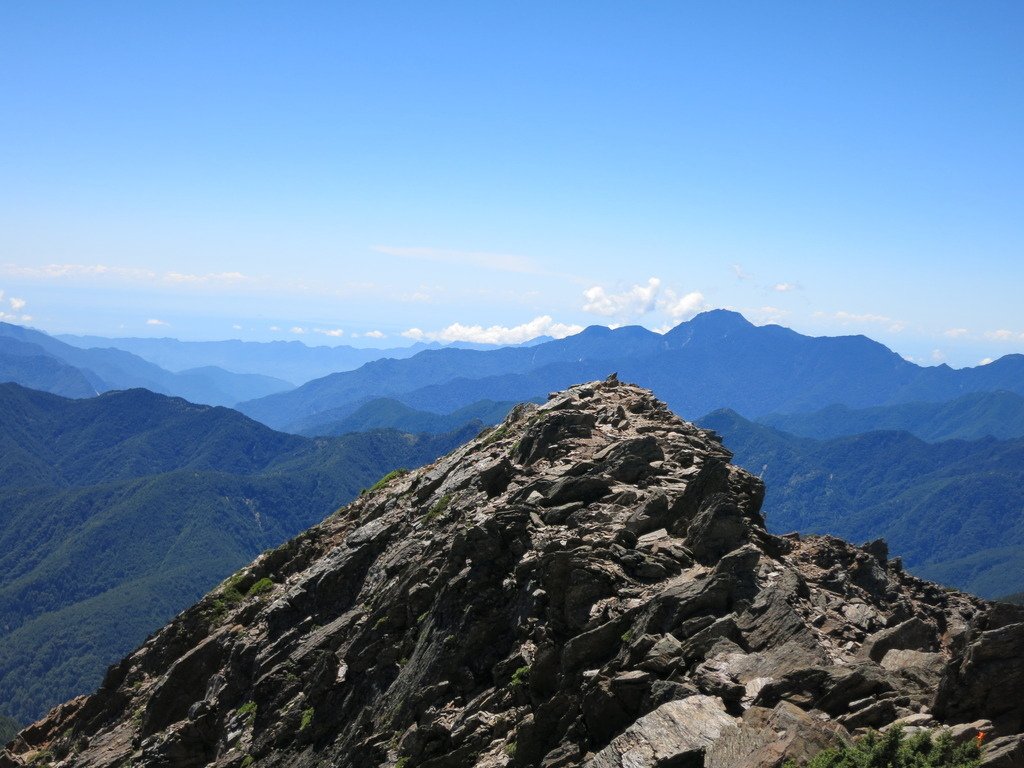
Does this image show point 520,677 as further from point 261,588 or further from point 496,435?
point 261,588

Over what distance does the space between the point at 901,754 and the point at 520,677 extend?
15.2m

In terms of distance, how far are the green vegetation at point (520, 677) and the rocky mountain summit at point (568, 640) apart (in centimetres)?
12

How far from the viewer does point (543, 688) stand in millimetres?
31172

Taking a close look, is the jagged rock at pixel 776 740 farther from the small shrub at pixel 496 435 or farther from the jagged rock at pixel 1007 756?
the small shrub at pixel 496 435

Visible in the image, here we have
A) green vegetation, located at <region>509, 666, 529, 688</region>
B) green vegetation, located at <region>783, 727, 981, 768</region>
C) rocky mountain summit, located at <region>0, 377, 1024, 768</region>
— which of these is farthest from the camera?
green vegetation, located at <region>509, 666, 529, 688</region>

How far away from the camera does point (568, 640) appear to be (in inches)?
1246

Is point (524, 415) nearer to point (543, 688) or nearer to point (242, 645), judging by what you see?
point (242, 645)

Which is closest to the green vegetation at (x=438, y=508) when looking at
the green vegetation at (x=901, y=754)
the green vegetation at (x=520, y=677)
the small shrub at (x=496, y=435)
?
the small shrub at (x=496, y=435)

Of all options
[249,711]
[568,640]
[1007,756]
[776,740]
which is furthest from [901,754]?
[249,711]

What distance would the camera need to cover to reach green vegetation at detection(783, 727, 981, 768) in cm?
2009

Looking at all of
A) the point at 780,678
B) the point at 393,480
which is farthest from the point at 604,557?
the point at 393,480

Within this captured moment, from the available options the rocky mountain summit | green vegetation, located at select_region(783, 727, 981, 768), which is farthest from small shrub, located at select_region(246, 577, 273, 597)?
green vegetation, located at select_region(783, 727, 981, 768)

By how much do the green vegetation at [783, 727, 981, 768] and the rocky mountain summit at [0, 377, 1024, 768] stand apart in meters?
0.83

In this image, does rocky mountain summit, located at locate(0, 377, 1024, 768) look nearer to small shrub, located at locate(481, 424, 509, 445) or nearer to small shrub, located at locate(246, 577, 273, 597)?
small shrub, located at locate(246, 577, 273, 597)
